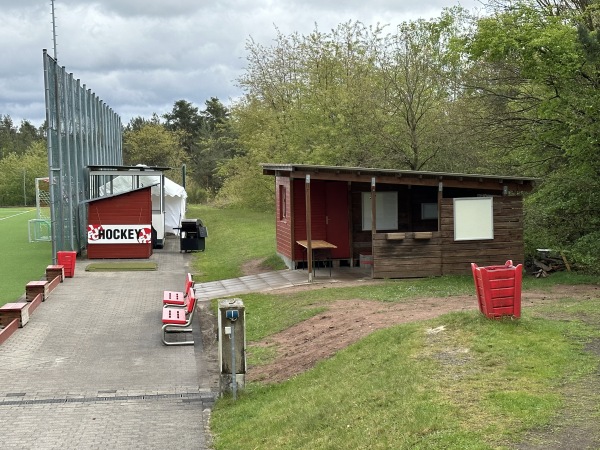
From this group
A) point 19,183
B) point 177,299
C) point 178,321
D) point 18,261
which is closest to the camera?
point 178,321

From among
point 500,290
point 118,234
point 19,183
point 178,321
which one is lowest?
point 178,321

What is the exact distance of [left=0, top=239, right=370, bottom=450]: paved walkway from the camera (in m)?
8.07

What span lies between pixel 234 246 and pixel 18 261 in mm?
8005

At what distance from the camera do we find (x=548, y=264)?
1808 centimetres

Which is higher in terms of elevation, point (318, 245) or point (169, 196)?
point (169, 196)

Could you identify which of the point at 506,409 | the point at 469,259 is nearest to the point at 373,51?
the point at 469,259

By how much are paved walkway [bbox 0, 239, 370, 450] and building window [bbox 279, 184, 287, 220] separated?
3.59m

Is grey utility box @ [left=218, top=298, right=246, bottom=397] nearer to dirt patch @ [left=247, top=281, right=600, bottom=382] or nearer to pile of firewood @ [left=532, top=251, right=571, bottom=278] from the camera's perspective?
dirt patch @ [left=247, top=281, right=600, bottom=382]

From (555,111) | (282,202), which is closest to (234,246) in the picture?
(282,202)

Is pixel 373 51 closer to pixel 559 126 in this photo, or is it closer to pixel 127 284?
pixel 559 126

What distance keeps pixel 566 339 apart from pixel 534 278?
9025 millimetres

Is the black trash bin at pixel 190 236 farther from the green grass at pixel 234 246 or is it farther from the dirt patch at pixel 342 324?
the dirt patch at pixel 342 324

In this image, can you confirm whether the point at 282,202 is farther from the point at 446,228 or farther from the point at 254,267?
the point at 446,228

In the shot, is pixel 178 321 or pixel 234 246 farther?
pixel 234 246
